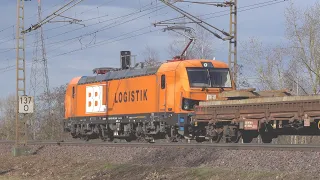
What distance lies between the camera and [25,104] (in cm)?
2870

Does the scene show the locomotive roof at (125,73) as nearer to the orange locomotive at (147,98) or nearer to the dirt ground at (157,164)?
the orange locomotive at (147,98)

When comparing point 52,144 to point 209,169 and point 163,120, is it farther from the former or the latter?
point 209,169

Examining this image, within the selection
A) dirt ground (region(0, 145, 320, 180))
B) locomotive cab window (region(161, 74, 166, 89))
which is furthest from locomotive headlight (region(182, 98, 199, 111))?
dirt ground (region(0, 145, 320, 180))

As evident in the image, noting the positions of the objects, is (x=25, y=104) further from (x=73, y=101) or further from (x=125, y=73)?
(x=73, y=101)

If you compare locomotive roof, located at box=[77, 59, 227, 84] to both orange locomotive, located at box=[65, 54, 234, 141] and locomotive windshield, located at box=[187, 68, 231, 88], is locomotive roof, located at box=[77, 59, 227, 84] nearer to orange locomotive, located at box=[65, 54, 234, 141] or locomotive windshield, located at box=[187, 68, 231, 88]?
orange locomotive, located at box=[65, 54, 234, 141]

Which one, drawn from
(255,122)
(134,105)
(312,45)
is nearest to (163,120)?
(134,105)

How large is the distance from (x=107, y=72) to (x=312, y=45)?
15.5m

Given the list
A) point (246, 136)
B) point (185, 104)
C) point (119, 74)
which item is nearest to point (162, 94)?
point (185, 104)

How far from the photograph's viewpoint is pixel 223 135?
23.6m

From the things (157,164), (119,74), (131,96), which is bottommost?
(157,164)

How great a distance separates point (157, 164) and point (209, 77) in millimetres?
8942

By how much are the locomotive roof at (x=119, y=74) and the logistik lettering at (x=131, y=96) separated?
88cm

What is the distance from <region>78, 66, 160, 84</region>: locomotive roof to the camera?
2852 cm

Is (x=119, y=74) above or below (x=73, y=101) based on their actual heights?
above
